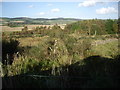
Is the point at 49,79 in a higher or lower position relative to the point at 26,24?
lower

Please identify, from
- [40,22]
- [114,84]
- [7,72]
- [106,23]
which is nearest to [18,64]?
[7,72]

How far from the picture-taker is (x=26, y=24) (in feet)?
63.3

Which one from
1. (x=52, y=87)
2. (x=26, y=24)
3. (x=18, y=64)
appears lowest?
(x=52, y=87)

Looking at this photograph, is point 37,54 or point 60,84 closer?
point 60,84

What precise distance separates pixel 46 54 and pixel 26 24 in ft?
48.6

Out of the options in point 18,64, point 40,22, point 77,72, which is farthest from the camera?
point 40,22

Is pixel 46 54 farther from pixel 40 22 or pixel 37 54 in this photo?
pixel 40 22

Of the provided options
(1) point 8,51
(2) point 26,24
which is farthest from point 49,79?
(2) point 26,24

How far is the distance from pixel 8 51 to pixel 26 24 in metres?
14.5

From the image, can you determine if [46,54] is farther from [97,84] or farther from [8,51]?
[97,84]

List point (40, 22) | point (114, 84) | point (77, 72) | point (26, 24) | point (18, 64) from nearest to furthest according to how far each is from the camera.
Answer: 1. point (114, 84)
2. point (77, 72)
3. point (18, 64)
4. point (26, 24)
5. point (40, 22)

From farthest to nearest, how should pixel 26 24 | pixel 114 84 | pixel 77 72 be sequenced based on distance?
pixel 26 24
pixel 77 72
pixel 114 84

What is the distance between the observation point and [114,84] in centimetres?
253

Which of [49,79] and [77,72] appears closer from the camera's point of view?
[49,79]
